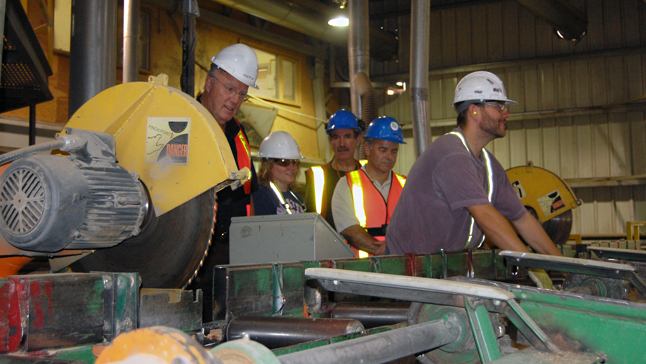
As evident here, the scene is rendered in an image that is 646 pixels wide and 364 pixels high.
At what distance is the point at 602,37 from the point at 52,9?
9.77 metres

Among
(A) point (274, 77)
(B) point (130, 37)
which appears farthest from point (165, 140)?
(A) point (274, 77)

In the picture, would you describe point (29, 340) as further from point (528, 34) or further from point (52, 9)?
point (528, 34)

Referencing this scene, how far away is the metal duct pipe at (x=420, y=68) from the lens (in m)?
6.08

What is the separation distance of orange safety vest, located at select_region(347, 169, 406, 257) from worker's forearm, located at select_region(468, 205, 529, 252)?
1.66 metres

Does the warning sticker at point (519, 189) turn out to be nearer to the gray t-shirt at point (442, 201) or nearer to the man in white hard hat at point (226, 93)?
the gray t-shirt at point (442, 201)

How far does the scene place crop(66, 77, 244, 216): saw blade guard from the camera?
5.91 feet

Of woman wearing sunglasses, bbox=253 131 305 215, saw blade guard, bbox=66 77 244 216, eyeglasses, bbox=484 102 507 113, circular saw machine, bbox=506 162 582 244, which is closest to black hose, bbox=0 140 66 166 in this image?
saw blade guard, bbox=66 77 244 216

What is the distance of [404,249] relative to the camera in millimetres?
2865

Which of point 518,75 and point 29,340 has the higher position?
point 518,75

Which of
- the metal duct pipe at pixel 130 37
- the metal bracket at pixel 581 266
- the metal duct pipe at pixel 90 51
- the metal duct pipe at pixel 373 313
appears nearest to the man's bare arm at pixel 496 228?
the metal bracket at pixel 581 266

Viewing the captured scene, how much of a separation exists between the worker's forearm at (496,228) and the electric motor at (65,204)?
1487mm

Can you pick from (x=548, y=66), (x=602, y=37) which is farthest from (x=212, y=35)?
(x=602, y=37)

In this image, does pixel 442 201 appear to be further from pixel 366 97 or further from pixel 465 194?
pixel 366 97

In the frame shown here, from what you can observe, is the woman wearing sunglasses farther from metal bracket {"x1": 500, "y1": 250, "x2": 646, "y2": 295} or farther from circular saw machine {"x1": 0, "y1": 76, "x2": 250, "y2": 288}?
metal bracket {"x1": 500, "y1": 250, "x2": 646, "y2": 295}
